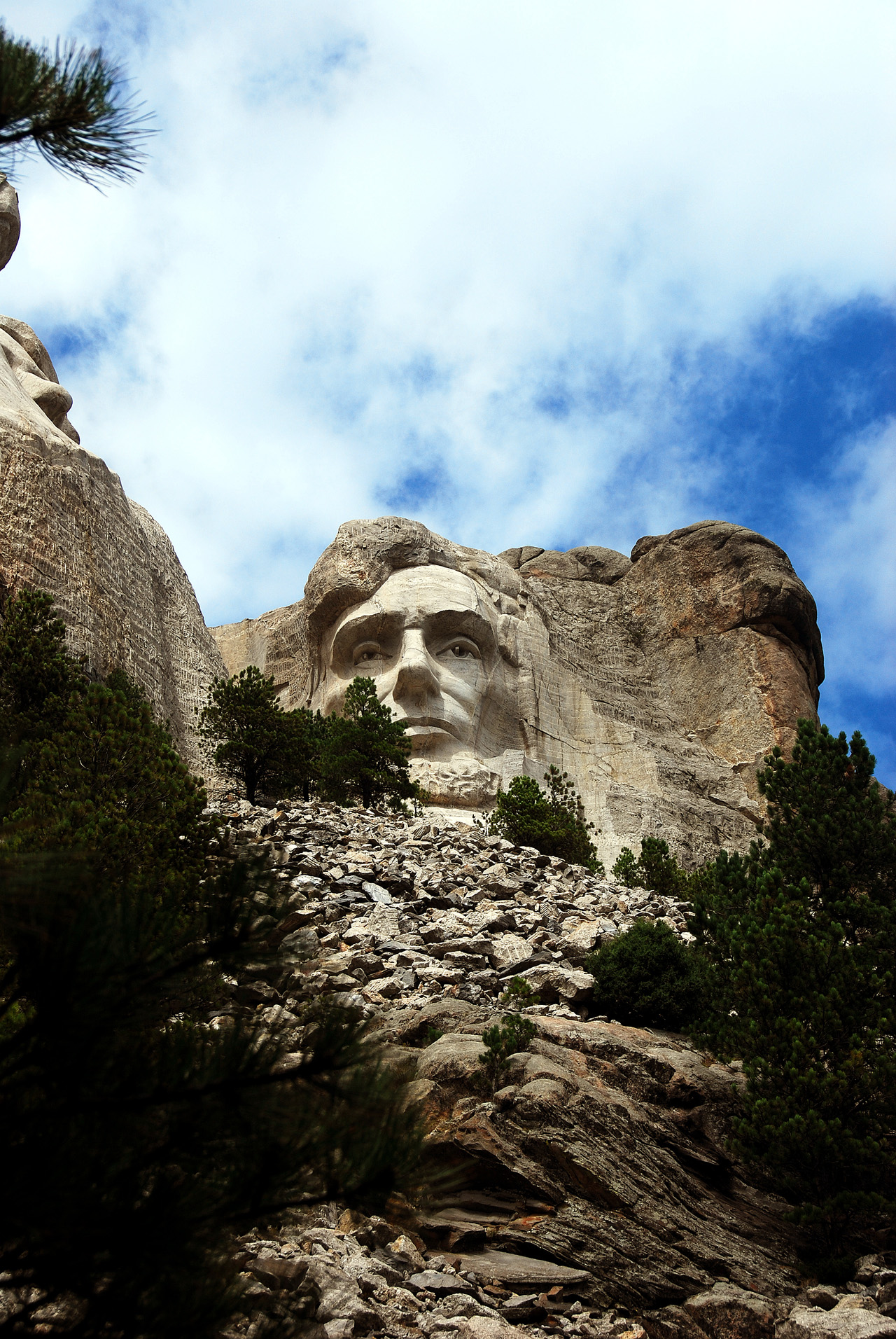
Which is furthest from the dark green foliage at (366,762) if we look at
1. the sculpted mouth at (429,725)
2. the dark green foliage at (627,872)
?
the dark green foliage at (627,872)

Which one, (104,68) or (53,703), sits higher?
(53,703)

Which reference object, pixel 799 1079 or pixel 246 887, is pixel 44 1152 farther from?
pixel 799 1079

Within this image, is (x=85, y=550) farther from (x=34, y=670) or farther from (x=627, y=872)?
(x=627, y=872)

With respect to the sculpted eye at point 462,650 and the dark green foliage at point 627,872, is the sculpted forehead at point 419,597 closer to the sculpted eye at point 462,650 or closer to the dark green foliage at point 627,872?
the sculpted eye at point 462,650

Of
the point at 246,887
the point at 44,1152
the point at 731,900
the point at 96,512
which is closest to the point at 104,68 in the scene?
the point at 246,887

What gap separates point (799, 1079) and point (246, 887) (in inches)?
234

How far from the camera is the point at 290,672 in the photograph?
96.3ft

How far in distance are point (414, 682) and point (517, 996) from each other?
1345 cm

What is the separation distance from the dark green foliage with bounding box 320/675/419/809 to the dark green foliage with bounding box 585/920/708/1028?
796cm

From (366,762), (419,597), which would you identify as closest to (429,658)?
(419,597)

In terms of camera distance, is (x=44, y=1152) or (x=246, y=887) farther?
(x=246, y=887)

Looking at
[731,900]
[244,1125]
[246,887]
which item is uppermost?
[731,900]

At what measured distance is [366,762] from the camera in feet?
63.2

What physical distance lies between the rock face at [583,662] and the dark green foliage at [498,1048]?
13.4m
